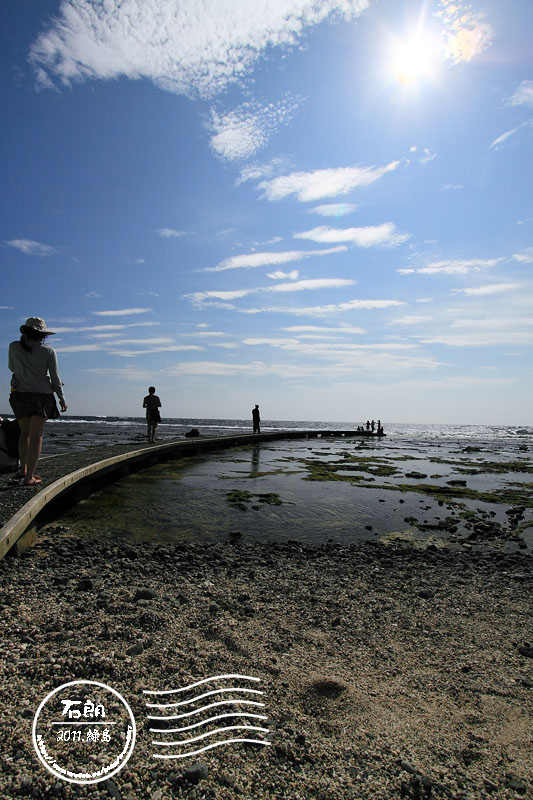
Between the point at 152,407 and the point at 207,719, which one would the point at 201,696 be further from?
the point at 152,407

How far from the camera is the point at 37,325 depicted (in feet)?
23.0

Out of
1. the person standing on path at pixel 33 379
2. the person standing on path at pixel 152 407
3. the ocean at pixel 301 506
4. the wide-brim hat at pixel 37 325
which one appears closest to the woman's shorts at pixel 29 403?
the person standing on path at pixel 33 379

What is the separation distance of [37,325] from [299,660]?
6318 mm

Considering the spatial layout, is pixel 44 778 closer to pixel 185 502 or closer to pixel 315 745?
pixel 315 745

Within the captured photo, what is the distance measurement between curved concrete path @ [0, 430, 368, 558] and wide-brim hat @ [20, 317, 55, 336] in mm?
2652

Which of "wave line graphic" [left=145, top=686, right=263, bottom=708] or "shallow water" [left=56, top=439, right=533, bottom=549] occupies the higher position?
"wave line graphic" [left=145, top=686, right=263, bottom=708]

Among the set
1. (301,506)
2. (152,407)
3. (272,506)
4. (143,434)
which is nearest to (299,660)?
(272,506)

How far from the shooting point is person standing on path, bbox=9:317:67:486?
6892 millimetres

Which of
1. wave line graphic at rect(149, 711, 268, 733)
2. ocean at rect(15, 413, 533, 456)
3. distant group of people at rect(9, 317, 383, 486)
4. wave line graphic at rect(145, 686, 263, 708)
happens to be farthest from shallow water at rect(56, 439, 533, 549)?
ocean at rect(15, 413, 533, 456)

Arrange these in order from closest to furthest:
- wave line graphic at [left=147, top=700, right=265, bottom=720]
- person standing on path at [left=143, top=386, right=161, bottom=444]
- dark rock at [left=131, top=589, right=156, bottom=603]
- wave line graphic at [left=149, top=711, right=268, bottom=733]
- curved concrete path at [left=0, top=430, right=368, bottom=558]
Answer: wave line graphic at [left=149, top=711, right=268, bottom=733] < wave line graphic at [left=147, top=700, right=265, bottom=720] < dark rock at [left=131, top=589, right=156, bottom=603] < curved concrete path at [left=0, top=430, right=368, bottom=558] < person standing on path at [left=143, top=386, right=161, bottom=444]

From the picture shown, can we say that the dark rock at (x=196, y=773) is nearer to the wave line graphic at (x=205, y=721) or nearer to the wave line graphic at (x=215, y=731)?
the wave line graphic at (x=215, y=731)

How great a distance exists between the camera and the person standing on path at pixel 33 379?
689 cm

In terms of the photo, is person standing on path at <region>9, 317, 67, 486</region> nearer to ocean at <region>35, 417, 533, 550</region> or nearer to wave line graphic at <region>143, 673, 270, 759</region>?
ocean at <region>35, 417, 533, 550</region>

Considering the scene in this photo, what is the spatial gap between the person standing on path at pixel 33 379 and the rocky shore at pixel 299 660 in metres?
2.09
